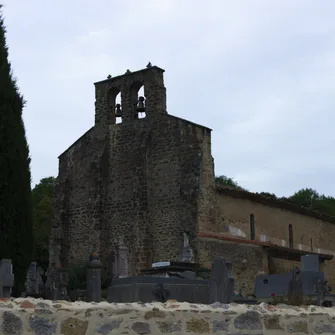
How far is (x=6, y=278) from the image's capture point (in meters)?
13.3

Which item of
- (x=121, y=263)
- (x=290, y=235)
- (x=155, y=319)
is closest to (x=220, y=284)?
(x=155, y=319)

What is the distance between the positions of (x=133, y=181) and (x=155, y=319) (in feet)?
77.1

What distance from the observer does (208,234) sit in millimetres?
25547

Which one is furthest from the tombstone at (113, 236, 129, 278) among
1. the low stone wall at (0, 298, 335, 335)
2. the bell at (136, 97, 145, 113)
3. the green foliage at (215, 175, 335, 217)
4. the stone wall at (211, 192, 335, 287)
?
the green foliage at (215, 175, 335, 217)

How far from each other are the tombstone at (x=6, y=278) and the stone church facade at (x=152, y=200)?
1197 centimetres

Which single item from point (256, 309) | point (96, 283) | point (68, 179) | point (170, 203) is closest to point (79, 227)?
point (68, 179)

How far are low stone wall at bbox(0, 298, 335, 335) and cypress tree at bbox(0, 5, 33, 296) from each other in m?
10.6

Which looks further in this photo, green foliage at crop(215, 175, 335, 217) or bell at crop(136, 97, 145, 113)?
green foliage at crop(215, 175, 335, 217)

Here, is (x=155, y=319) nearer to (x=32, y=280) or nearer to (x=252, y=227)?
(x=32, y=280)

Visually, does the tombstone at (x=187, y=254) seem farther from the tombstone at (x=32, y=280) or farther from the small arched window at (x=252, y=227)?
the tombstone at (x=32, y=280)

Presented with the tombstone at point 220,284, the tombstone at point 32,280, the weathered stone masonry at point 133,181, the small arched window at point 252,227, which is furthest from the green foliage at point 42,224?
the tombstone at point 220,284

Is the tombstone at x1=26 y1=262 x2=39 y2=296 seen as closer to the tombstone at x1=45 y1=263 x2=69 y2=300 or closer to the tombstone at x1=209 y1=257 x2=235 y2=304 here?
the tombstone at x1=45 y1=263 x2=69 y2=300

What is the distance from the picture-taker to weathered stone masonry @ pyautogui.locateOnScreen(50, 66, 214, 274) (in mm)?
26719

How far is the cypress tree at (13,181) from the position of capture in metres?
15.2
